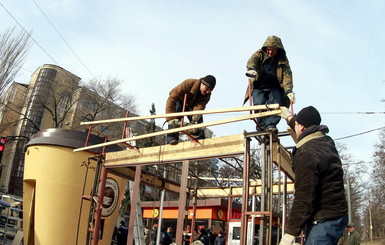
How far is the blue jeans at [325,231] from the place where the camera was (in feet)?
8.82

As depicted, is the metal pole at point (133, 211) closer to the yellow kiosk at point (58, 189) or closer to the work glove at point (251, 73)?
the yellow kiosk at point (58, 189)

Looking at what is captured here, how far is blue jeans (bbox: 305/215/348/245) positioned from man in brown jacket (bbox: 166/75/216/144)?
13.2 ft

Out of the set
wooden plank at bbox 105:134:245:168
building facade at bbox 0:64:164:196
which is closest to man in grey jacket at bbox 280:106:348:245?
wooden plank at bbox 105:134:245:168

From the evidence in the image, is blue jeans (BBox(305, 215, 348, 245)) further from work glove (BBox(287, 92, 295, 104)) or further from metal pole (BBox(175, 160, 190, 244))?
metal pole (BBox(175, 160, 190, 244))

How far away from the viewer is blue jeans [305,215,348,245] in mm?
2688

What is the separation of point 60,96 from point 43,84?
712 centimetres

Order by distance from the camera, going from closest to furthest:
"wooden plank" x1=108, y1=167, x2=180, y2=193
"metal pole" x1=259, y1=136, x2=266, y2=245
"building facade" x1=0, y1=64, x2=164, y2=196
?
"metal pole" x1=259, y1=136, x2=266, y2=245 → "wooden plank" x1=108, y1=167, x2=180, y2=193 → "building facade" x1=0, y1=64, x2=164, y2=196

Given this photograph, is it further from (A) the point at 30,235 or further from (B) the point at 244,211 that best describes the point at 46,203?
(B) the point at 244,211

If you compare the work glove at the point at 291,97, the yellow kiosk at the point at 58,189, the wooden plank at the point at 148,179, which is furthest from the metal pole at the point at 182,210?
the yellow kiosk at the point at 58,189

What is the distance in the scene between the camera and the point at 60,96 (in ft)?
98.8

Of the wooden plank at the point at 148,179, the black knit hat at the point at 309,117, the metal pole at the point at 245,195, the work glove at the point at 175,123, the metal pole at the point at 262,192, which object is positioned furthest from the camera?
the wooden plank at the point at 148,179

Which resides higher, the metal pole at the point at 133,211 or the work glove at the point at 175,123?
the work glove at the point at 175,123

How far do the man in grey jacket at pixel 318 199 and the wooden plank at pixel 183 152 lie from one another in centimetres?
251

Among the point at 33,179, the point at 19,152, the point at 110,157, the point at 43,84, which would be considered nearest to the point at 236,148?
the point at 110,157
